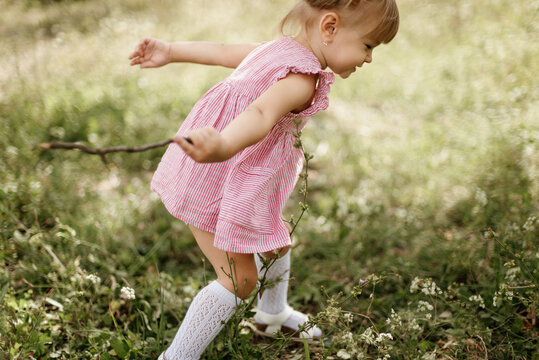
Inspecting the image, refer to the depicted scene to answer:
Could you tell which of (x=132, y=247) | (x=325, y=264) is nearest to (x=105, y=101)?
(x=132, y=247)

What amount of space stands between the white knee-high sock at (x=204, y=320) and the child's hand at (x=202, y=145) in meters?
0.67

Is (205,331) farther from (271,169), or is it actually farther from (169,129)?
(169,129)

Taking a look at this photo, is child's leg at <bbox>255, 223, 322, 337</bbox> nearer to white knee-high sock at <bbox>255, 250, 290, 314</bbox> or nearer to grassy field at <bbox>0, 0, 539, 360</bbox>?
white knee-high sock at <bbox>255, 250, 290, 314</bbox>

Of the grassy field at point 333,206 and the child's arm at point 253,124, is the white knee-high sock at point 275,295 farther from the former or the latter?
the child's arm at point 253,124

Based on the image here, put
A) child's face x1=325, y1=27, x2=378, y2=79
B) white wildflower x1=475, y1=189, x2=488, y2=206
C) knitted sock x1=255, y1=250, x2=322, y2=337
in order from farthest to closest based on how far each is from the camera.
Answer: white wildflower x1=475, y1=189, x2=488, y2=206
knitted sock x1=255, y1=250, x2=322, y2=337
child's face x1=325, y1=27, x2=378, y2=79

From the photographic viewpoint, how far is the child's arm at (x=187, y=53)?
2.11m

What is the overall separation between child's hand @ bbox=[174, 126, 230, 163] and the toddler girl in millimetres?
330

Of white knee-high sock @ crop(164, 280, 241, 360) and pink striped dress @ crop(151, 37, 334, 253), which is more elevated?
pink striped dress @ crop(151, 37, 334, 253)

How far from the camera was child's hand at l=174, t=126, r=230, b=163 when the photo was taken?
1.34 meters

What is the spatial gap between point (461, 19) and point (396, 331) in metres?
5.14

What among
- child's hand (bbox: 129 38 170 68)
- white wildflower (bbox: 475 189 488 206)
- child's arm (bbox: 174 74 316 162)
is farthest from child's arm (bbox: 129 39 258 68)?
white wildflower (bbox: 475 189 488 206)

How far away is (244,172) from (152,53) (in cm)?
76

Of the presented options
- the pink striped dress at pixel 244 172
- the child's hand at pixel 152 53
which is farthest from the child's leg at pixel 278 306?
the child's hand at pixel 152 53

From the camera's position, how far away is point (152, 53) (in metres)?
2.14
